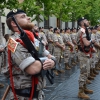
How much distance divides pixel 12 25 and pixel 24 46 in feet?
1.24

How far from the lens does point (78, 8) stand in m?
25.3

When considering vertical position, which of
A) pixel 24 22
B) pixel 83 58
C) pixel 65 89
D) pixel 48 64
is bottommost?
pixel 65 89

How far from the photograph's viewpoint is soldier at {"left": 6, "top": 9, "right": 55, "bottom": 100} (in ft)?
10.3

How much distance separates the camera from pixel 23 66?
123 inches

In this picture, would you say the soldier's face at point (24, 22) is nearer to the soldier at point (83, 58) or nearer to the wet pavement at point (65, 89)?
the soldier at point (83, 58)

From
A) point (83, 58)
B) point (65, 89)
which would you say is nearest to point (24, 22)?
point (83, 58)

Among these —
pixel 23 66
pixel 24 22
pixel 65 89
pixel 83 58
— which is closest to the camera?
pixel 23 66

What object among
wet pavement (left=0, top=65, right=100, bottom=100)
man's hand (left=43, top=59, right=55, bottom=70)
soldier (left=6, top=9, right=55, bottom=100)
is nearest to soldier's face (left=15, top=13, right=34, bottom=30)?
soldier (left=6, top=9, right=55, bottom=100)

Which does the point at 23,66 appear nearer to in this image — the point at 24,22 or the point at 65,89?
the point at 24,22

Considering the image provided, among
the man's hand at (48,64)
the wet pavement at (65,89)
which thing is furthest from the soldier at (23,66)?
the wet pavement at (65,89)

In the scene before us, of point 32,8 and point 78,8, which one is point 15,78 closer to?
point 32,8

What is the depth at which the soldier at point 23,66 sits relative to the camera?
3.14 meters

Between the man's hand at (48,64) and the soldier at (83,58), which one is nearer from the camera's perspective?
the man's hand at (48,64)

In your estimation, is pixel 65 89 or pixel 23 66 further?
pixel 65 89
